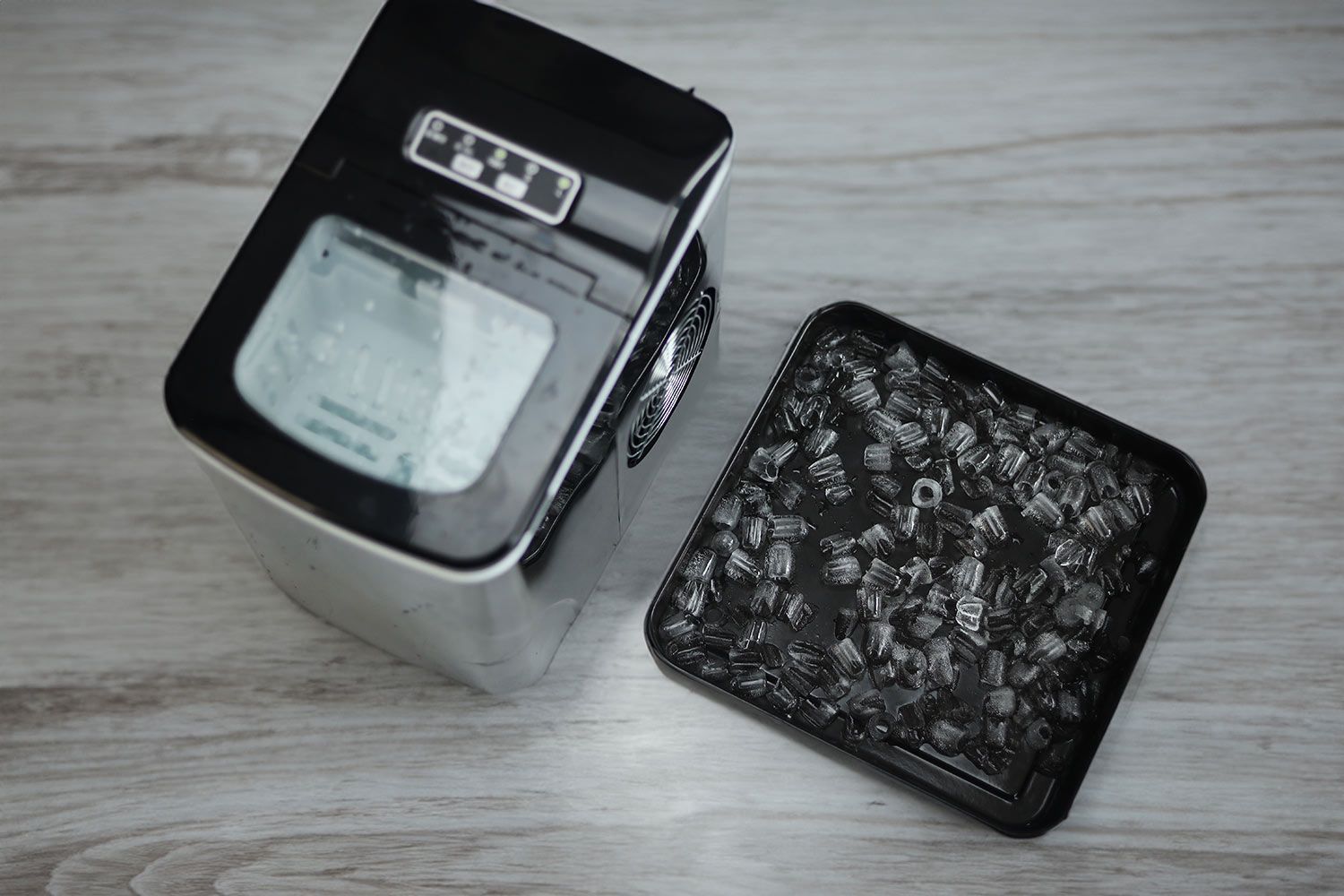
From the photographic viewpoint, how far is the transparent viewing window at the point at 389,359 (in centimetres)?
72

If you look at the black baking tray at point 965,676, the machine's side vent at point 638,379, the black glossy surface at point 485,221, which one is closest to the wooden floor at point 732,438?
the black baking tray at point 965,676

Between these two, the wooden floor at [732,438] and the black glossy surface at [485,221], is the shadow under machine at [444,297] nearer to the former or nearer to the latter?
the black glossy surface at [485,221]

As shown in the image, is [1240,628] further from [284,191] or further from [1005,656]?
[284,191]

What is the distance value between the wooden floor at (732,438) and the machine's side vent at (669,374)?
98mm

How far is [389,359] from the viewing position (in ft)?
2.43

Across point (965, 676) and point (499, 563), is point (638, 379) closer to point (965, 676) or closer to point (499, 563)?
point (499, 563)

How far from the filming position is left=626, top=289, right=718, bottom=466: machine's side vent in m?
0.87

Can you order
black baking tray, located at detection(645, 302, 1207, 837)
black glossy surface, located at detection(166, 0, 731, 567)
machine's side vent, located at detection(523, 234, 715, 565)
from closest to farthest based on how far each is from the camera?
1. black glossy surface, located at detection(166, 0, 731, 567)
2. machine's side vent, located at detection(523, 234, 715, 565)
3. black baking tray, located at detection(645, 302, 1207, 837)

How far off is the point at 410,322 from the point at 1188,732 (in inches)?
26.5

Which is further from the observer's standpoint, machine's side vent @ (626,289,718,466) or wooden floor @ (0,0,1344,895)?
wooden floor @ (0,0,1344,895)

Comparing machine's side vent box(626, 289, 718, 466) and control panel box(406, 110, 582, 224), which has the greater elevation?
control panel box(406, 110, 582, 224)

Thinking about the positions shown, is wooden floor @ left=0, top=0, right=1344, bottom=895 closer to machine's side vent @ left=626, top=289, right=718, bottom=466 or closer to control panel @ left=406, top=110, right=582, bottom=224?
machine's side vent @ left=626, top=289, right=718, bottom=466

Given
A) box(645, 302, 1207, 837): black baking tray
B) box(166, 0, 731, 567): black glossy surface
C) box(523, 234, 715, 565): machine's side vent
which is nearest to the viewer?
box(166, 0, 731, 567): black glossy surface

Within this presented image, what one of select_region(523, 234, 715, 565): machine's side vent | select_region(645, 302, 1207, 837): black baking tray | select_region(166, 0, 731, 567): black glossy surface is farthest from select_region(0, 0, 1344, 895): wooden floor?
select_region(166, 0, 731, 567): black glossy surface
